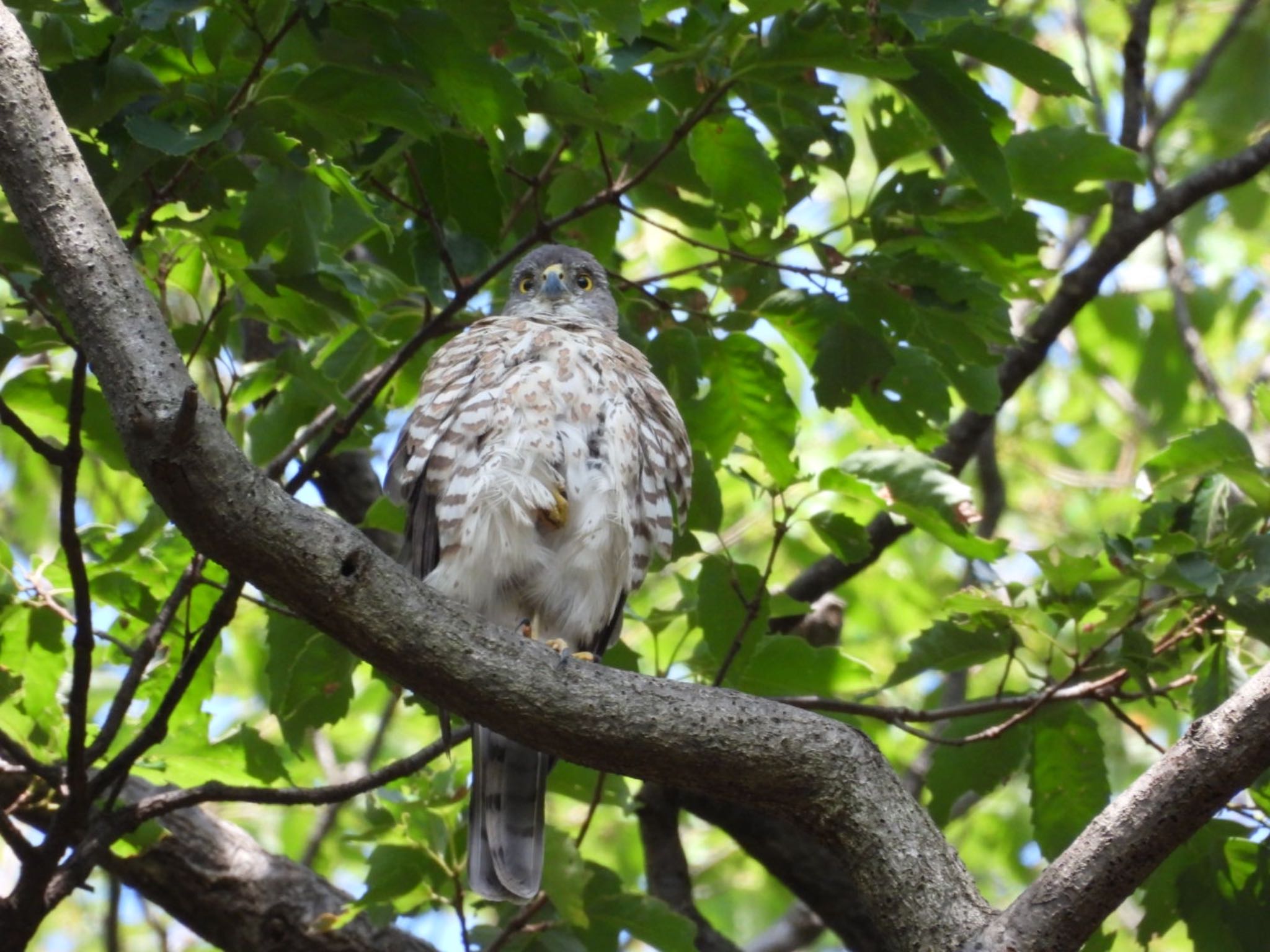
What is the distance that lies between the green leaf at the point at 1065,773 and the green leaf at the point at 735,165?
1.79 meters

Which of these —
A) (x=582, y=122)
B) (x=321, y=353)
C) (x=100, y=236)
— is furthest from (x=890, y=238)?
(x=100, y=236)

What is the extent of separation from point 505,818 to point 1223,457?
2.38 meters

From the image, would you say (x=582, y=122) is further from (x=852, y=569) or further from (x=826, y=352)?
(x=852, y=569)

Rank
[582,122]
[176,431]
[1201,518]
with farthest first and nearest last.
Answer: [1201,518] < [582,122] < [176,431]

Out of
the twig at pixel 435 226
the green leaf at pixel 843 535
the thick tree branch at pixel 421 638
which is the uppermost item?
the twig at pixel 435 226

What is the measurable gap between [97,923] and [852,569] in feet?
21.6

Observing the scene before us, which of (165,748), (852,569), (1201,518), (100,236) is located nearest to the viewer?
(100,236)

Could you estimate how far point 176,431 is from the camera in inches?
106

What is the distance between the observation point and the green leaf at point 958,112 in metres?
3.47

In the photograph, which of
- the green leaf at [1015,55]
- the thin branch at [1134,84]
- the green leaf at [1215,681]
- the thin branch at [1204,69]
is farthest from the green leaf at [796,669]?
the thin branch at [1204,69]

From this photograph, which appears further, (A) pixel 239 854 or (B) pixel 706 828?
(B) pixel 706 828

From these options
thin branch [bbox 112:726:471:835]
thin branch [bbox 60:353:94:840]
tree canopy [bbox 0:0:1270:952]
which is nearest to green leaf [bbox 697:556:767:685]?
tree canopy [bbox 0:0:1270:952]

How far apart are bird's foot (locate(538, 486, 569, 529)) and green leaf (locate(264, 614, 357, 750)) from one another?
0.73 meters

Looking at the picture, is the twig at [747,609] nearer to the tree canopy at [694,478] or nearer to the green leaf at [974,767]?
the tree canopy at [694,478]
